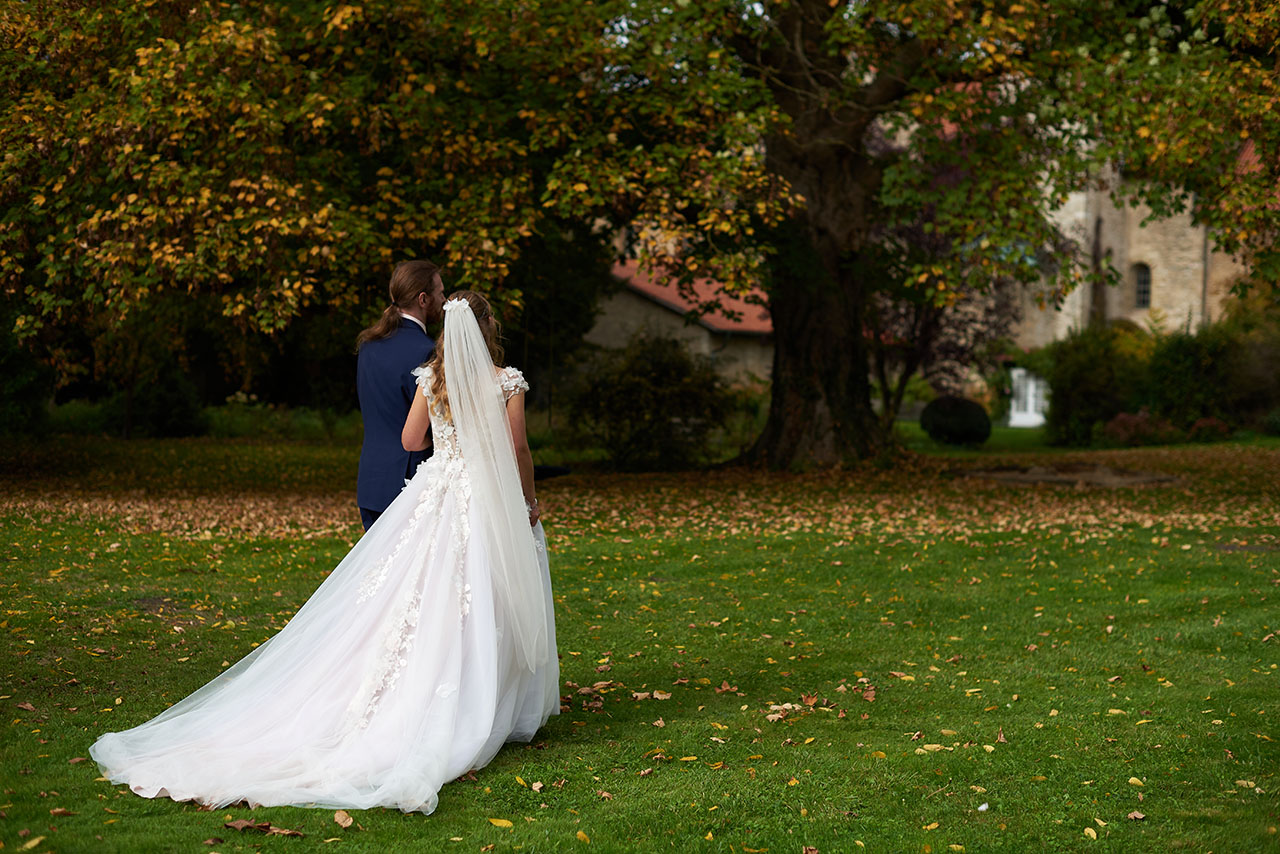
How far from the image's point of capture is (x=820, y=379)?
19406 mm

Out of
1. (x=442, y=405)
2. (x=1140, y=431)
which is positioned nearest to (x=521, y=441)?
(x=442, y=405)

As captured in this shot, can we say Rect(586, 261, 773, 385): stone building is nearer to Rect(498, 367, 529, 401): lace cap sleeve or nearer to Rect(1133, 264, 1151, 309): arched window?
Rect(1133, 264, 1151, 309): arched window

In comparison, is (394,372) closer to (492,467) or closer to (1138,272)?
(492,467)

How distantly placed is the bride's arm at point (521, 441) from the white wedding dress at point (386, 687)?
74 millimetres

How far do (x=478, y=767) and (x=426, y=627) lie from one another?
0.62m

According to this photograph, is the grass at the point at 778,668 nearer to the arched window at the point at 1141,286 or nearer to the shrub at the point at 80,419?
the shrub at the point at 80,419

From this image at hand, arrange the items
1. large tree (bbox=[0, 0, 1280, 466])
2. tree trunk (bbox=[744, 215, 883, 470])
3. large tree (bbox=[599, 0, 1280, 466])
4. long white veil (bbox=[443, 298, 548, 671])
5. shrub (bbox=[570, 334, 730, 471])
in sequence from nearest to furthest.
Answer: long white veil (bbox=[443, 298, 548, 671])
large tree (bbox=[0, 0, 1280, 466])
large tree (bbox=[599, 0, 1280, 466])
tree trunk (bbox=[744, 215, 883, 470])
shrub (bbox=[570, 334, 730, 471])

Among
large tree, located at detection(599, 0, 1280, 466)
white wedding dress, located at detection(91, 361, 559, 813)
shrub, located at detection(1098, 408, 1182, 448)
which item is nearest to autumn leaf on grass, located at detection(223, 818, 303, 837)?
white wedding dress, located at detection(91, 361, 559, 813)

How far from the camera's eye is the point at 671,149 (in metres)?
13.0

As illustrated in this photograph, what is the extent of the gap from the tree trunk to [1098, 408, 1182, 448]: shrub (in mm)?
11899

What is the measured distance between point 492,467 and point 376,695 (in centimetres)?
108

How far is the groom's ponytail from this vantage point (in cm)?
530

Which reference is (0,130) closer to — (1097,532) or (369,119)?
(369,119)

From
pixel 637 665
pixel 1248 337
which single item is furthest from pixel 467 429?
pixel 1248 337
